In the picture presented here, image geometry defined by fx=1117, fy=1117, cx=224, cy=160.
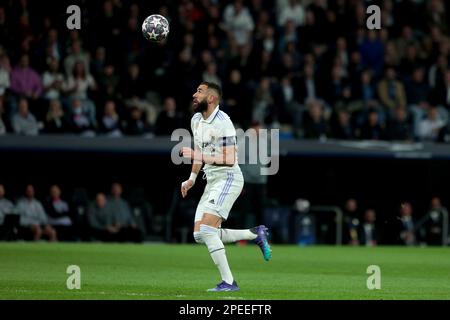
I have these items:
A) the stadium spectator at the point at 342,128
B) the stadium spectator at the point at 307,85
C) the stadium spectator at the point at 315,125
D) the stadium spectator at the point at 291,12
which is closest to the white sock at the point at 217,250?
the stadium spectator at the point at 315,125

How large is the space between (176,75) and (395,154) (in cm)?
558

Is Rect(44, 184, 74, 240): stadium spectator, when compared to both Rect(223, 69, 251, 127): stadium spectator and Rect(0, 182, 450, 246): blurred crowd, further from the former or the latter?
Rect(223, 69, 251, 127): stadium spectator

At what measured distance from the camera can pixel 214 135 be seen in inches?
530

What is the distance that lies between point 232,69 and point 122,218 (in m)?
4.98

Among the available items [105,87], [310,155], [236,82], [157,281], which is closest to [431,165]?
[310,155]

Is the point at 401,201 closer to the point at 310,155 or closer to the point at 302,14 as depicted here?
the point at 310,155

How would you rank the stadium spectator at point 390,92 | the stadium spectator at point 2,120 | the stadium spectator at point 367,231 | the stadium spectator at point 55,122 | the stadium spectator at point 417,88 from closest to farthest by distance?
1. the stadium spectator at point 2,120
2. the stadium spectator at point 55,122
3. the stadium spectator at point 367,231
4. the stadium spectator at point 390,92
5. the stadium spectator at point 417,88

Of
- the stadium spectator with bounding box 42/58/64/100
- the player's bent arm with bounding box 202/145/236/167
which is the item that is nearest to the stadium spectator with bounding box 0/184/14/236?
the stadium spectator with bounding box 42/58/64/100

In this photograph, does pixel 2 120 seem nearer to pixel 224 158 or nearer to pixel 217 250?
pixel 224 158

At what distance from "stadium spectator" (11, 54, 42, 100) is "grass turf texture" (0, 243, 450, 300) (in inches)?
158

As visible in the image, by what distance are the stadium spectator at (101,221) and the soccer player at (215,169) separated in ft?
37.7

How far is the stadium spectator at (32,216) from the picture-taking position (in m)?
24.1

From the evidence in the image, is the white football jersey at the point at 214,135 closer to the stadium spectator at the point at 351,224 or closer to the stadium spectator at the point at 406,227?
the stadium spectator at the point at 351,224

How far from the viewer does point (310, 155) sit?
26.5 m
